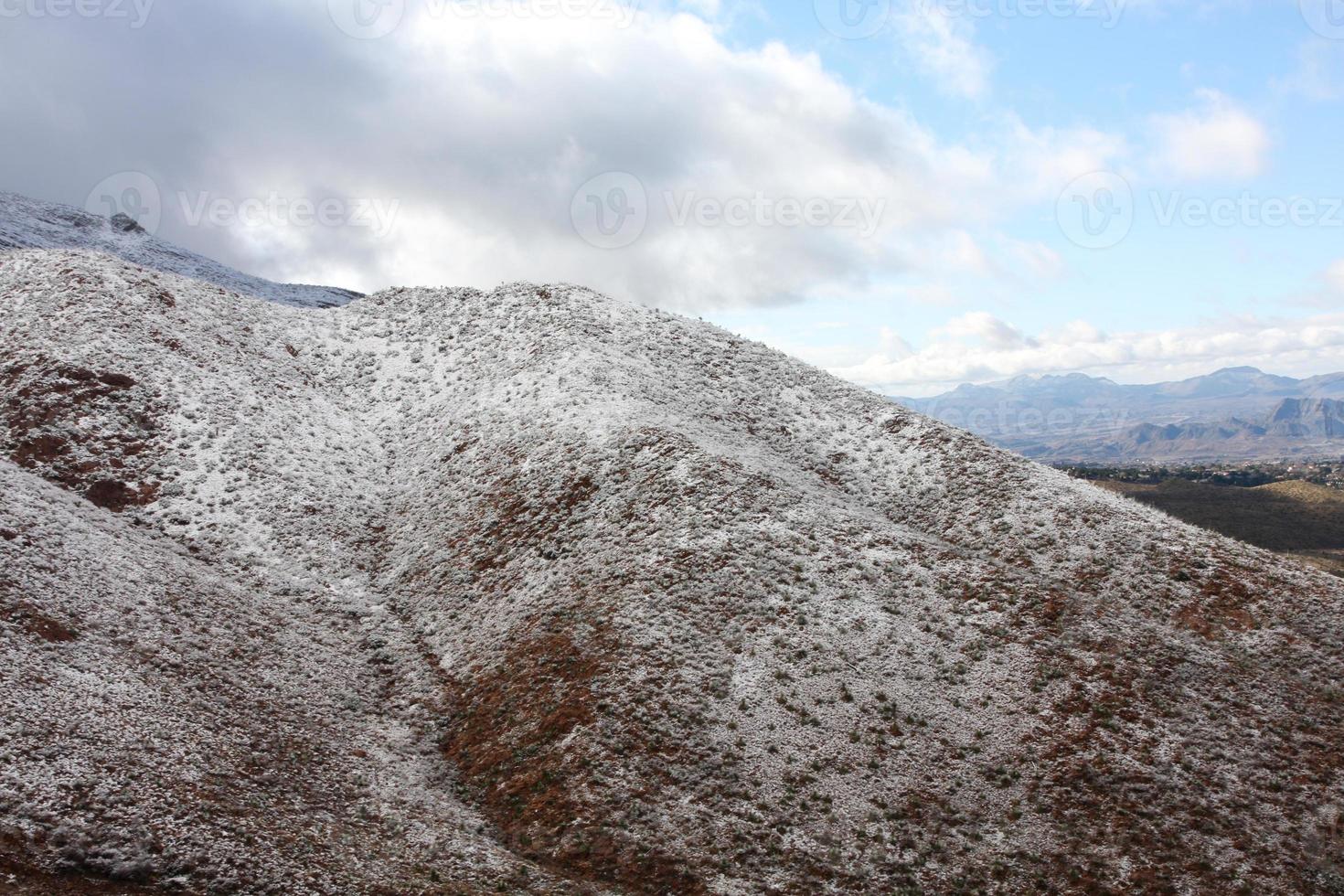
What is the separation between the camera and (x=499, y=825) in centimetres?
1884

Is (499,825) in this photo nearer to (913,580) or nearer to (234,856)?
(234,856)

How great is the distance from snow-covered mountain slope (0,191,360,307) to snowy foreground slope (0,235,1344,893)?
3323 cm

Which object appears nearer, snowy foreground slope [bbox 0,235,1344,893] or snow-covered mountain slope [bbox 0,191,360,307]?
snowy foreground slope [bbox 0,235,1344,893]

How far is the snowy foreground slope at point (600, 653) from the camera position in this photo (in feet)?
55.8

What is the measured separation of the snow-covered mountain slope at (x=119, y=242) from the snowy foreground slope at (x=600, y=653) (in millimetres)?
33232

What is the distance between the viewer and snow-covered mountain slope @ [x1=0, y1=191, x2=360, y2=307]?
67625 millimetres

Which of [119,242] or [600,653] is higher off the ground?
[119,242]

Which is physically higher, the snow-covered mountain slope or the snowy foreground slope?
the snow-covered mountain slope

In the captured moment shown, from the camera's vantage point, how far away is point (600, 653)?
23.4m

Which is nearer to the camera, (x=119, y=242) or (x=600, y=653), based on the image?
(x=600, y=653)

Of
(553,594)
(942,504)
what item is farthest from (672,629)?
(942,504)

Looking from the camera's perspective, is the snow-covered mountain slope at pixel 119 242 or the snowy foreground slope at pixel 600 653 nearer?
the snowy foreground slope at pixel 600 653

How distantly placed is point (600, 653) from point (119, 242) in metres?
82.9

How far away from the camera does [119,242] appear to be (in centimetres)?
7569
